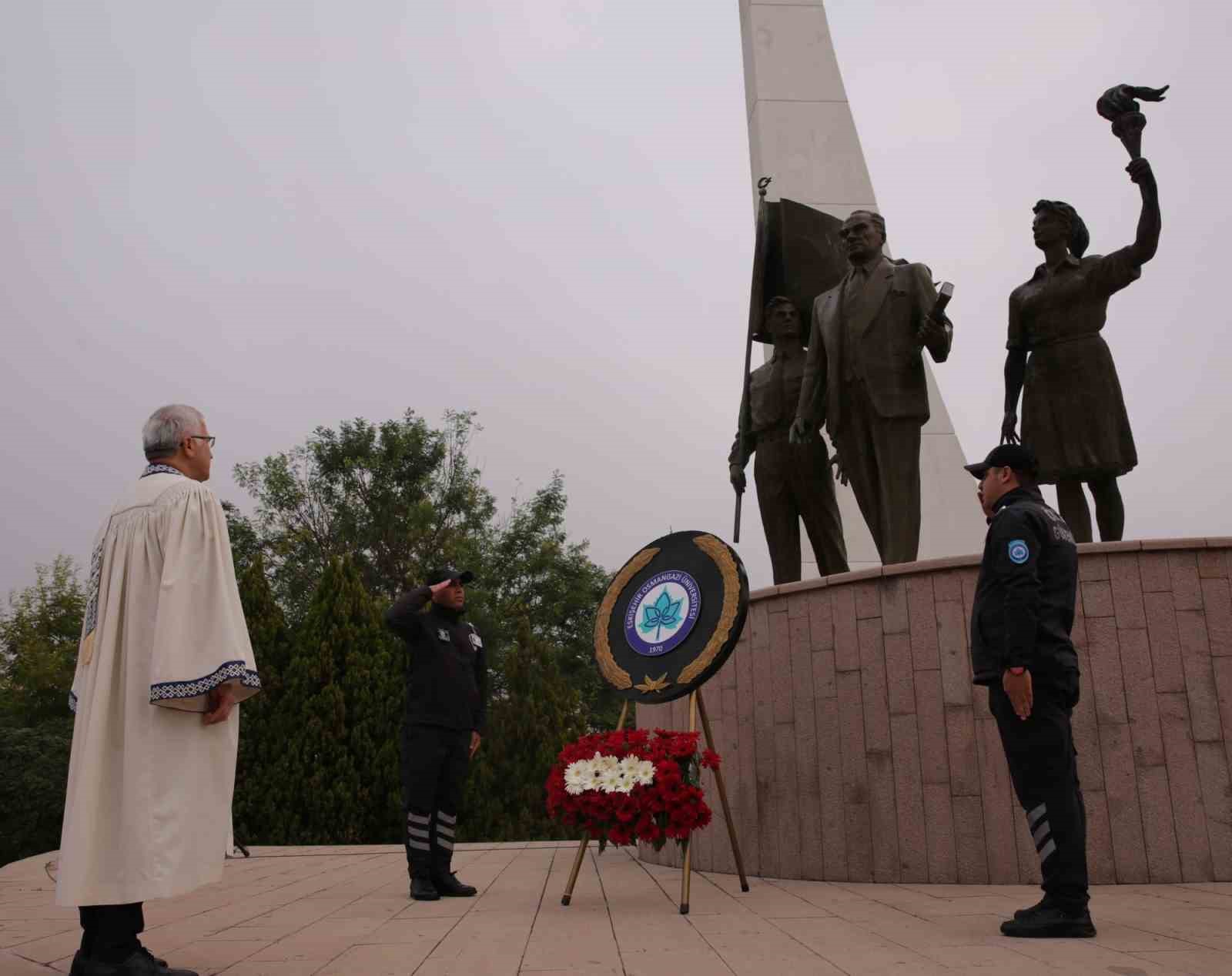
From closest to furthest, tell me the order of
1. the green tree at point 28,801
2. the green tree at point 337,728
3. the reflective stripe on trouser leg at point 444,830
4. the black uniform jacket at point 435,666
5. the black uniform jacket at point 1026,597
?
1. the black uniform jacket at point 1026,597
2. the reflective stripe on trouser leg at point 444,830
3. the black uniform jacket at point 435,666
4. the green tree at point 337,728
5. the green tree at point 28,801

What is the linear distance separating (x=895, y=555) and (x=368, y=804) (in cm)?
806

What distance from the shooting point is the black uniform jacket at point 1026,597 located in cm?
339

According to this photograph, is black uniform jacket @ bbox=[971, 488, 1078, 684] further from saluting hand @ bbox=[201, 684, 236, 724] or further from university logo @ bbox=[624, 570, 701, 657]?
saluting hand @ bbox=[201, 684, 236, 724]

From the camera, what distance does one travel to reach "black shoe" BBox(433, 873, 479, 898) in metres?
4.71

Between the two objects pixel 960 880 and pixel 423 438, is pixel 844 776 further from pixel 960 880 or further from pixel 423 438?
pixel 423 438

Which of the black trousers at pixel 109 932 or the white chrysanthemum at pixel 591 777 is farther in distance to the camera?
the white chrysanthemum at pixel 591 777

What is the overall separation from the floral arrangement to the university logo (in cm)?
46

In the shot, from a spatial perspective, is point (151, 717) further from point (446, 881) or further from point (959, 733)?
point (959, 733)

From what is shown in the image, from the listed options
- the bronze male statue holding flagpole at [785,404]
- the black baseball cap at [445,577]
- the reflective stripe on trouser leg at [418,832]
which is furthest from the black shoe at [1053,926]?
the bronze male statue holding flagpole at [785,404]

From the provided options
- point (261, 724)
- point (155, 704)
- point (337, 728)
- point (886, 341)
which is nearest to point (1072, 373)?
point (886, 341)

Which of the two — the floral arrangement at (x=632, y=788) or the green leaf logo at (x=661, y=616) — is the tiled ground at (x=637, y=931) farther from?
the green leaf logo at (x=661, y=616)

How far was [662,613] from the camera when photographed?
4.97 metres

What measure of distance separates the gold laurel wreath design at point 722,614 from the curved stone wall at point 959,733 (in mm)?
696

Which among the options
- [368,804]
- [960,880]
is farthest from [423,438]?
[960,880]
